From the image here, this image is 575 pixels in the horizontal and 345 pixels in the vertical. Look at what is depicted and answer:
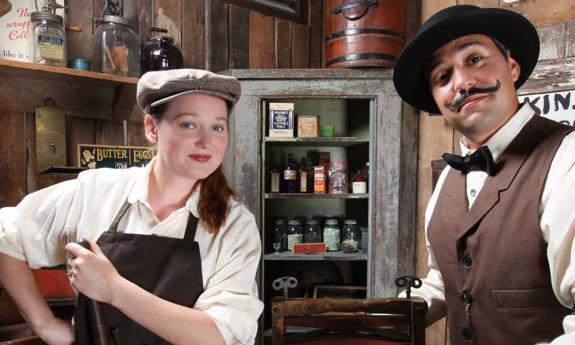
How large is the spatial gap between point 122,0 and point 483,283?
2.24m

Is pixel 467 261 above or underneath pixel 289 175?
underneath

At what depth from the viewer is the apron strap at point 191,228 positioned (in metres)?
1.28

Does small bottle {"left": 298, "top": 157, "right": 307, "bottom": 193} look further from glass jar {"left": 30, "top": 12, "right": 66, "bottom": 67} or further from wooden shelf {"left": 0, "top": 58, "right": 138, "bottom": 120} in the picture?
glass jar {"left": 30, "top": 12, "right": 66, "bottom": 67}

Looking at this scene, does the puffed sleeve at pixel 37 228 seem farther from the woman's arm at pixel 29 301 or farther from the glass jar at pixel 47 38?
the glass jar at pixel 47 38

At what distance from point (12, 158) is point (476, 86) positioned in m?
2.07

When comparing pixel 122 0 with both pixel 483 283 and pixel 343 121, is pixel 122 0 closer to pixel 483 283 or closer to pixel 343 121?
pixel 343 121

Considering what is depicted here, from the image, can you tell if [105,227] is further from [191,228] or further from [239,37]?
[239,37]

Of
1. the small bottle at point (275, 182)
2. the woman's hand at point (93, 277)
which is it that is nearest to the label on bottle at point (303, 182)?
the small bottle at point (275, 182)

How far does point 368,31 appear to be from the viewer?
239 centimetres

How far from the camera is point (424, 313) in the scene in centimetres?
136

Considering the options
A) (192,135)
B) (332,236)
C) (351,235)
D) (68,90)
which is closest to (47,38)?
(68,90)

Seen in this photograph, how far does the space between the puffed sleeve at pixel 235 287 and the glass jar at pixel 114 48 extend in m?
1.21

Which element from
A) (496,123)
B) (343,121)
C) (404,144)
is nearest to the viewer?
(496,123)

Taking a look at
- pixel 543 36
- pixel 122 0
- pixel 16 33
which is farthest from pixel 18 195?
pixel 543 36
